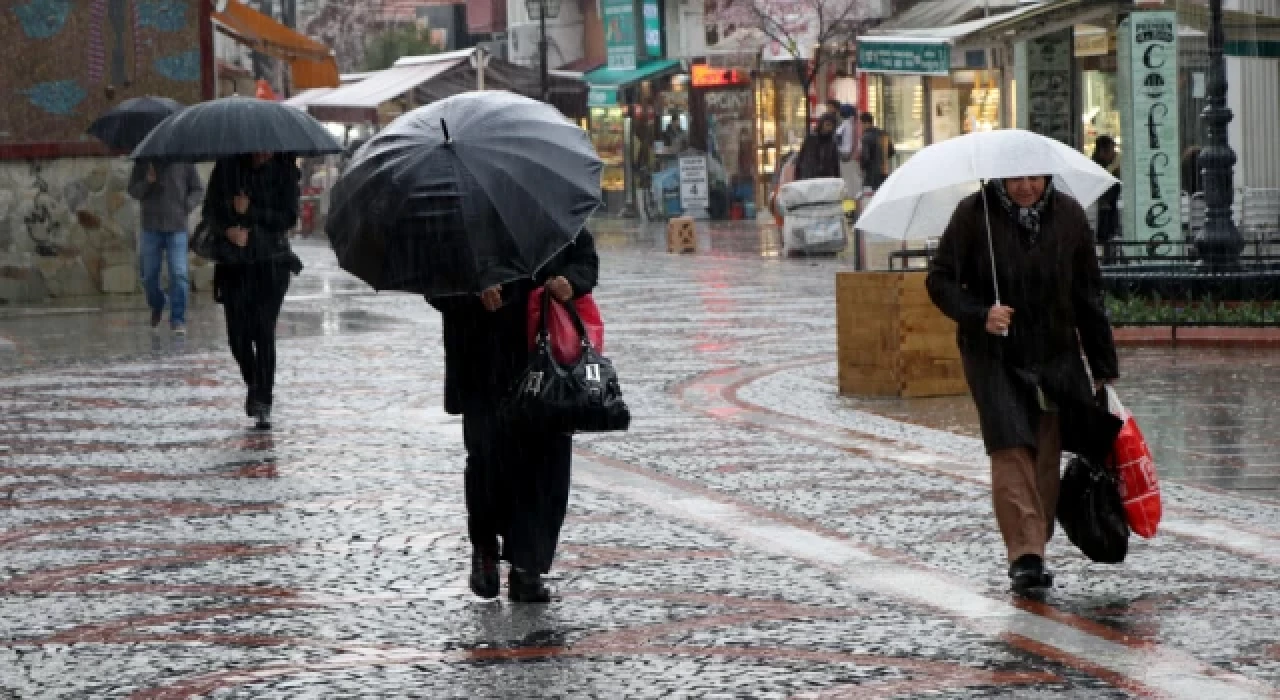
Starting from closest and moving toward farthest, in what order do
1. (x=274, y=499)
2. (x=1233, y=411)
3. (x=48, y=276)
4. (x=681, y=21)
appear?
(x=274, y=499), (x=1233, y=411), (x=48, y=276), (x=681, y=21)

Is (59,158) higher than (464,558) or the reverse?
higher

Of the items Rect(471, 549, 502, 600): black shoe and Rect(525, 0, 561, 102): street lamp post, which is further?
Rect(525, 0, 561, 102): street lamp post

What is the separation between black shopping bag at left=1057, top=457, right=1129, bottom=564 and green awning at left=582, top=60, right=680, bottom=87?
44.3 meters

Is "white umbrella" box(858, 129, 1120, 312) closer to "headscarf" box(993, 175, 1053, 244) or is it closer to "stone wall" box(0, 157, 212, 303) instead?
"headscarf" box(993, 175, 1053, 244)

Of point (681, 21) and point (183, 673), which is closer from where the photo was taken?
point (183, 673)

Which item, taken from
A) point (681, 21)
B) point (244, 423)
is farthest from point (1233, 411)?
point (681, 21)

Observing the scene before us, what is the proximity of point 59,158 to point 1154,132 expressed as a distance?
11.7 metres

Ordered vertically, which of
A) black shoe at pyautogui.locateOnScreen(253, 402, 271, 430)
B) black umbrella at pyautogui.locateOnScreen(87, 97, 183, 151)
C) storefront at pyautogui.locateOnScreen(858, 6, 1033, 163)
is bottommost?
black shoe at pyautogui.locateOnScreen(253, 402, 271, 430)

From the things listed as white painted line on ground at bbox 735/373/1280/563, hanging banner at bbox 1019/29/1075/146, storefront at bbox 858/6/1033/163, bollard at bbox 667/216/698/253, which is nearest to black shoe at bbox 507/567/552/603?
white painted line on ground at bbox 735/373/1280/563

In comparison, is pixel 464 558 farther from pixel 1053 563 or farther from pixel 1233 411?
pixel 1233 411

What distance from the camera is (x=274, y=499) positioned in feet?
34.0

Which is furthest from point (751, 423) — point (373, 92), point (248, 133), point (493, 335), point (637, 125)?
point (637, 125)

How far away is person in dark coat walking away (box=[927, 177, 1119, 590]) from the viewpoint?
25.7 ft

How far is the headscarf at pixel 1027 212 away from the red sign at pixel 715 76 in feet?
141
